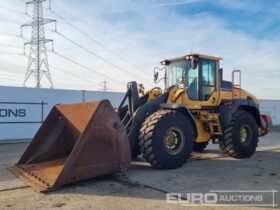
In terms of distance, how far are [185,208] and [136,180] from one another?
1.69 meters

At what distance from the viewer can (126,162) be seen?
6.18 meters

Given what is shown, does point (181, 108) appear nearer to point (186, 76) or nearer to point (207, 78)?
point (186, 76)

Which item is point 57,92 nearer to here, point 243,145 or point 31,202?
point 243,145

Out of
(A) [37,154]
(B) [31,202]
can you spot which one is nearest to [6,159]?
(A) [37,154]

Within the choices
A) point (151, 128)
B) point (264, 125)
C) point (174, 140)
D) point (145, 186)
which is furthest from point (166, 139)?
point (264, 125)

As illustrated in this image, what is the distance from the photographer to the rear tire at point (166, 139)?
6691mm

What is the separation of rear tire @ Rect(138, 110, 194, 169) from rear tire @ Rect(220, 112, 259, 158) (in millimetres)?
1420

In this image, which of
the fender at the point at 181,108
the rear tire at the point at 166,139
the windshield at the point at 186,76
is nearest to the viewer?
the rear tire at the point at 166,139

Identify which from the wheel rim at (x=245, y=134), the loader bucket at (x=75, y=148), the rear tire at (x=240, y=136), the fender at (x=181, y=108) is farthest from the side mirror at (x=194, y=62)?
the loader bucket at (x=75, y=148)

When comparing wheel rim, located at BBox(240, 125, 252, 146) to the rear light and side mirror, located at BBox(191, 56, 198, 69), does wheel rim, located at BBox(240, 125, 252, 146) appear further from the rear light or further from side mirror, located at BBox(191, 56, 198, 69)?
side mirror, located at BBox(191, 56, 198, 69)

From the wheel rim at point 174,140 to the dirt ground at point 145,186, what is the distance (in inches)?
17.2

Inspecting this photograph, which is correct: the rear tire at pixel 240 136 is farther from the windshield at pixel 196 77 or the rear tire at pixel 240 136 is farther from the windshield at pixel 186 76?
the windshield at pixel 186 76

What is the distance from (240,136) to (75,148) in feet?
15.8

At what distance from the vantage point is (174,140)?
7.25 metres
